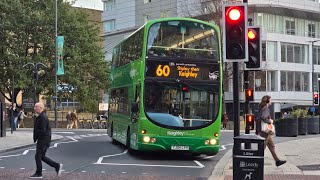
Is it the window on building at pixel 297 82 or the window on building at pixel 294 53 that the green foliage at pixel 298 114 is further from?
the window on building at pixel 297 82

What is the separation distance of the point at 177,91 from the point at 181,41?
1.66 metres

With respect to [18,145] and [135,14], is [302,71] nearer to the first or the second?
[135,14]

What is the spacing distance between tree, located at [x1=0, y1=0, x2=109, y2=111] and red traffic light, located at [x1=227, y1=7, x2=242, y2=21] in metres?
34.1

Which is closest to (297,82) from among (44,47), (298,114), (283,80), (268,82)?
(283,80)

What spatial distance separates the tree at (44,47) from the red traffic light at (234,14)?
3413 centimetres

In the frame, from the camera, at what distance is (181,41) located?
16188mm

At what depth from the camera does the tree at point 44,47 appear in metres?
42.9

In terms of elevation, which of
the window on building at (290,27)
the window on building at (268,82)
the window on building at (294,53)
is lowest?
the window on building at (268,82)

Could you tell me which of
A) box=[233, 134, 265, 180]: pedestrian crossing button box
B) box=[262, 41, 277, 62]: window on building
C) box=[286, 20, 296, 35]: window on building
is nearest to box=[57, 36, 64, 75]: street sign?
box=[262, 41, 277, 62]: window on building

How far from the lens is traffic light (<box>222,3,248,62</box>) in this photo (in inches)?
373

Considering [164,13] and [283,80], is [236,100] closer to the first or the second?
[283,80]

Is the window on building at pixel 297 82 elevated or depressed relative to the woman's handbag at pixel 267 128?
elevated

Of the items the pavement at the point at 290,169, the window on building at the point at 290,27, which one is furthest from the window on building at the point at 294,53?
the pavement at the point at 290,169

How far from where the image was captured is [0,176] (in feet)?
38.0
